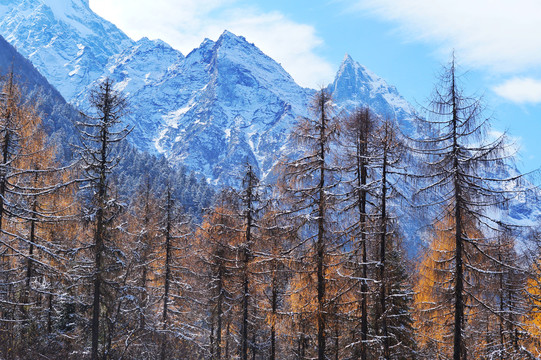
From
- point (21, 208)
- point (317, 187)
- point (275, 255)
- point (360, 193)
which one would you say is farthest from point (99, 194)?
point (360, 193)

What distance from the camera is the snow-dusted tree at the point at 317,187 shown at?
15.5 metres

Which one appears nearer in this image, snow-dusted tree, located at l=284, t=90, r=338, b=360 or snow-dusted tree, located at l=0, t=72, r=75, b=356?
snow-dusted tree, located at l=0, t=72, r=75, b=356

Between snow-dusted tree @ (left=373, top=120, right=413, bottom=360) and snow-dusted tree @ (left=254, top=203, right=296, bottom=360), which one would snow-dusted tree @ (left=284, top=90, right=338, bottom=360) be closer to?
snow-dusted tree @ (left=254, top=203, right=296, bottom=360)

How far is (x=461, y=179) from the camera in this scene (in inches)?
577

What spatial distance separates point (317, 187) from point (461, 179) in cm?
514

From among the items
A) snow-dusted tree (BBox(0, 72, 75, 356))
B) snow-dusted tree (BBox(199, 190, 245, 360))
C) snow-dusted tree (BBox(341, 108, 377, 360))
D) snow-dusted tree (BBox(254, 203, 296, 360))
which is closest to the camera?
snow-dusted tree (BBox(0, 72, 75, 356))

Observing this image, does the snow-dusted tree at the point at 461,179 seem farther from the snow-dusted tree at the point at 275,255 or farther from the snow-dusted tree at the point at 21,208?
the snow-dusted tree at the point at 21,208

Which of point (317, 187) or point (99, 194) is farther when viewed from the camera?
point (99, 194)

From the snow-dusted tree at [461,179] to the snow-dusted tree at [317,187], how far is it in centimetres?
346

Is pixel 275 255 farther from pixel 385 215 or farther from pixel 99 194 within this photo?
pixel 99 194

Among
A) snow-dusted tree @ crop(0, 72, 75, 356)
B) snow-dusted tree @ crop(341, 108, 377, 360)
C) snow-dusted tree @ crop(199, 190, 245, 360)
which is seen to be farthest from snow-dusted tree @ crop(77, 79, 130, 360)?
snow-dusted tree @ crop(341, 108, 377, 360)

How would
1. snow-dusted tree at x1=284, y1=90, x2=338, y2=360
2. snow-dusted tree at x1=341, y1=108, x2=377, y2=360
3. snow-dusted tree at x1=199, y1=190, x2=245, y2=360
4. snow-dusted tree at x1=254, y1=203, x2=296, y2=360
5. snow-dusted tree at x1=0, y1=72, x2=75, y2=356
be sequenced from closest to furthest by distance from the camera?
snow-dusted tree at x1=0, y1=72, x2=75, y2=356 → snow-dusted tree at x1=341, y1=108, x2=377, y2=360 → snow-dusted tree at x1=284, y1=90, x2=338, y2=360 → snow-dusted tree at x1=254, y1=203, x2=296, y2=360 → snow-dusted tree at x1=199, y1=190, x2=245, y2=360

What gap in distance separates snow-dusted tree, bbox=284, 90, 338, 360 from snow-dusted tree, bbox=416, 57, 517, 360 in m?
3.46

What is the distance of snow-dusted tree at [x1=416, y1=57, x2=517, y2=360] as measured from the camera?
14266 millimetres
